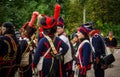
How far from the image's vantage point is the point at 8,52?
8.79m

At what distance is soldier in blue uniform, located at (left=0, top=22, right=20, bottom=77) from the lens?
8750 millimetres

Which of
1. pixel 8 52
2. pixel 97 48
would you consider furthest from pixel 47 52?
pixel 97 48

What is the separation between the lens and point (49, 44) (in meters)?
8.56

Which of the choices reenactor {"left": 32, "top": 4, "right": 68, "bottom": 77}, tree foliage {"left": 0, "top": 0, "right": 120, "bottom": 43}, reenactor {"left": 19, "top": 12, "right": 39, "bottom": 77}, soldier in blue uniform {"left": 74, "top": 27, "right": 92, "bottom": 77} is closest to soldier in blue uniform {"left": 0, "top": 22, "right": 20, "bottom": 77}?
reenactor {"left": 32, "top": 4, "right": 68, "bottom": 77}

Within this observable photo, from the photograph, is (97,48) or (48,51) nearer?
(48,51)

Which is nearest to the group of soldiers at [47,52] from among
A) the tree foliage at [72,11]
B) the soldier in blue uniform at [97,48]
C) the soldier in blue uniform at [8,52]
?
the soldier in blue uniform at [8,52]

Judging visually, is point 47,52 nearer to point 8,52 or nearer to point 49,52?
point 49,52

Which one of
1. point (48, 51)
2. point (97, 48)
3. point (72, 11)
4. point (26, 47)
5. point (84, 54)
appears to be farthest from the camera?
point (72, 11)

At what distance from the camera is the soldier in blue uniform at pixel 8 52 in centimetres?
875

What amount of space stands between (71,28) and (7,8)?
3244 centimetres

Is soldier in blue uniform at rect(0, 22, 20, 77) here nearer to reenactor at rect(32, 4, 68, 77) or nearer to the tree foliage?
reenactor at rect(32, 4, 68, 77)

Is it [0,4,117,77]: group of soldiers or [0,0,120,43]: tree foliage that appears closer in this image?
[0,4,117,77]: group of soldiers

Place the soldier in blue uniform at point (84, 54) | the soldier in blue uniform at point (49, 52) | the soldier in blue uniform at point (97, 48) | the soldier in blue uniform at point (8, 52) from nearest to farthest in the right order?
the soldier in blue uniform at point (49, 52) → the soldier in blue uniform at point (8, 52) → the soldier in blue uniform at point (84, 54) → the soldier in blue uniform at point (97, 48)

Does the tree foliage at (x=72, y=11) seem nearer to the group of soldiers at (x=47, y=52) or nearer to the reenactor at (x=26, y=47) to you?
the reenactor at (x=26, y=47)
